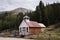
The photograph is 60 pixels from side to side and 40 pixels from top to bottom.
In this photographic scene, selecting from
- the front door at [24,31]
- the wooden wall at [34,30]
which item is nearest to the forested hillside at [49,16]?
the wooden wall at [34,30]

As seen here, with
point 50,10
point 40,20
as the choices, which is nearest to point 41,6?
point 50,10

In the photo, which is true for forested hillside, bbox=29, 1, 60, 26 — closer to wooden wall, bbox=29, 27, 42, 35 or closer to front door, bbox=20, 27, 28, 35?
wooden wall, bbox=29, 27, 42, 35

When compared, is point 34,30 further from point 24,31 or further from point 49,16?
point 49,16

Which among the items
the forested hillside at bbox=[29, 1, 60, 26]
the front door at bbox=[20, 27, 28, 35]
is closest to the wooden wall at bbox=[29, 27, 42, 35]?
the front door at bbox=[20, 27, 28, 35]

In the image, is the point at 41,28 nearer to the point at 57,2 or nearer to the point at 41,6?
the point at 41,6

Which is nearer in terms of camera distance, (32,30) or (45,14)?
(32,30)

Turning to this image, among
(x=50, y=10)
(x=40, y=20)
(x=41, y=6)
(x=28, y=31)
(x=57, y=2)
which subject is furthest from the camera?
(x=57, y=2)

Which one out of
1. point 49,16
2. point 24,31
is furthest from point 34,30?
point 49,16

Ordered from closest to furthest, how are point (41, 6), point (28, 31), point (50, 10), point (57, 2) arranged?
point (28, 31) → point (50, 10) → point (41, 6) → point (57, 2)

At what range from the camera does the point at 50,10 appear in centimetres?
7344

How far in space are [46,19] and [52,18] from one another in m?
2.63

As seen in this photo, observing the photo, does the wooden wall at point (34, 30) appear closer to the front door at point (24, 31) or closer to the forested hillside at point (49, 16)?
the front door at point (24, 31)

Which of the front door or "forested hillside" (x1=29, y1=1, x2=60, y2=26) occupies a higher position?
"forested hillside" (x1=29, y1=1, x2=60, y2=26)

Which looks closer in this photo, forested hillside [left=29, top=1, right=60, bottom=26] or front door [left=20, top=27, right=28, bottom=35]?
front door [left=20, top=27, right=28, bottom=35]
